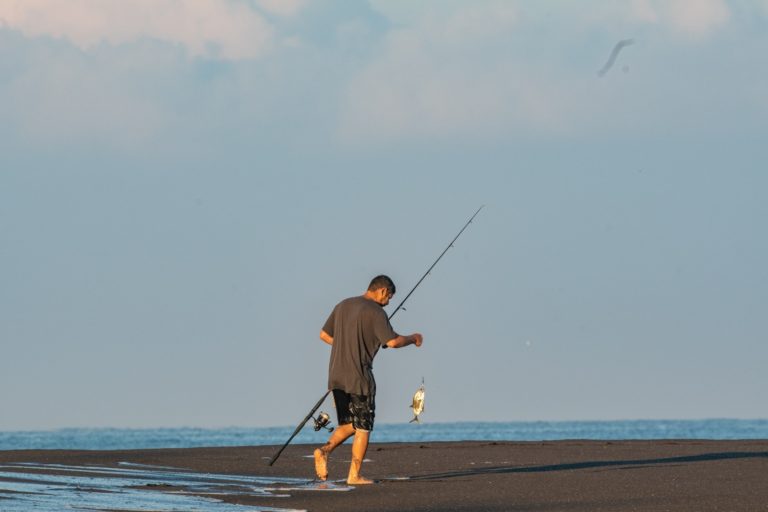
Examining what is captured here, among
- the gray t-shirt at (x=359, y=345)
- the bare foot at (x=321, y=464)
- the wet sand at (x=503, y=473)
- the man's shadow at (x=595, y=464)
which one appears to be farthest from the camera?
the man's shadow at (x=595, y=464)

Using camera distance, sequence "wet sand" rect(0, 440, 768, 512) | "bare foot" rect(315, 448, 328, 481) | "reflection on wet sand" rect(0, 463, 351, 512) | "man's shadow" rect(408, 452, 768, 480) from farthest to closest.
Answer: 1. "man's shadow" rect(408, 452, 768, 480)
2. "bare foot" rect(315, 448, 328, 481)
3. "wet sand" rect(0, 440, 768, 512)
4. "reflection on wet sand" rect(0, 463, 351, 512)

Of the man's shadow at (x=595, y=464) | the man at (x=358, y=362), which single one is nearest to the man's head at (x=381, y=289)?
the man at (x=358, y=362)

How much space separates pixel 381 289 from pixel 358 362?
63 cm

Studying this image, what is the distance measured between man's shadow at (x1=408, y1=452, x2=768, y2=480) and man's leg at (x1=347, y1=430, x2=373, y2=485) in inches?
39.8

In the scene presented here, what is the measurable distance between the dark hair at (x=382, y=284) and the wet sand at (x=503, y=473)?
1607 mm

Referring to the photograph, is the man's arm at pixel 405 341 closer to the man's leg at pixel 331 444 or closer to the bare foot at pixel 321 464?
the man's leg at pixel 331 444

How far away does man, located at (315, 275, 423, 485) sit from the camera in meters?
12.2

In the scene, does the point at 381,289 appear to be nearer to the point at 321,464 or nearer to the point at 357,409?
the point at 357,409

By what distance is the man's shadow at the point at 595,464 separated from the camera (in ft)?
45.0

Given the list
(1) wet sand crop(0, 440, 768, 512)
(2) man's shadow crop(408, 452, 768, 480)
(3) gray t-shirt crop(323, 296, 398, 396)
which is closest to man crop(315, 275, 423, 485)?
(3) gray t-shirt crop(323, 296, 398, 396)

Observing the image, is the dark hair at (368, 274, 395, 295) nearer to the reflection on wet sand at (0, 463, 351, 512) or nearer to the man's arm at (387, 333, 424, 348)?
the man's arm at (387, 333, 424, 348)

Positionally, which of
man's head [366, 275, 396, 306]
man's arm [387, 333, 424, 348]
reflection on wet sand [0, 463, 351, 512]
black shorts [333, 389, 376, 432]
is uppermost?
man's head [366, 275, 396, 306]

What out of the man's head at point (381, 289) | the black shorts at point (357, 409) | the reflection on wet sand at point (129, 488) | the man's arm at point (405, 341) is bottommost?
the reflection on wet sand at point (129, 488)

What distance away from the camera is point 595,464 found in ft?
49.9
